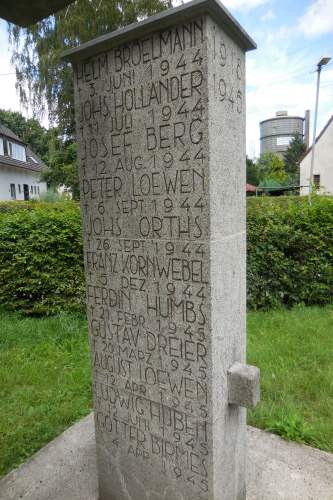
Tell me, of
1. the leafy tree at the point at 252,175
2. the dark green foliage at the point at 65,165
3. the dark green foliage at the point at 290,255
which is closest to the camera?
the dark green foliage at the point at 290,255

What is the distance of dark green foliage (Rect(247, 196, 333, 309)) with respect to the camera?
5156mm

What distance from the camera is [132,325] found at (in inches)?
74.6

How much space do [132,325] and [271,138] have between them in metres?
83.9

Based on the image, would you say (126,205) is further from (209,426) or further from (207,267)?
(209,426)

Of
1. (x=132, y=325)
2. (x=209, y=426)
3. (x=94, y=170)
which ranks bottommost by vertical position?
(x=209, y=426)

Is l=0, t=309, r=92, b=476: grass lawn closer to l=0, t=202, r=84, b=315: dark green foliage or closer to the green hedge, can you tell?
l=0, t=202, r=84, b=315: dark green foliage

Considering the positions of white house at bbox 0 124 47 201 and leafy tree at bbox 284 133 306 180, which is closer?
white house at bbox 0 124 47 201

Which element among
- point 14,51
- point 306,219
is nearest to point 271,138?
point 14,51

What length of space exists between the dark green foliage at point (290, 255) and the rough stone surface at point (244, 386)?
11.6 feet

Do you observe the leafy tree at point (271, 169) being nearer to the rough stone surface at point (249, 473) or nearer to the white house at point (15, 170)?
the white house at point (15, 170)

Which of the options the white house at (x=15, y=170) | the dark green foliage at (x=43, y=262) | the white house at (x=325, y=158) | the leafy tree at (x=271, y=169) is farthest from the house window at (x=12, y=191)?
the leafy tree at (x=271, y=169)

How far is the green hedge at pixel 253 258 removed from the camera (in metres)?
5.17

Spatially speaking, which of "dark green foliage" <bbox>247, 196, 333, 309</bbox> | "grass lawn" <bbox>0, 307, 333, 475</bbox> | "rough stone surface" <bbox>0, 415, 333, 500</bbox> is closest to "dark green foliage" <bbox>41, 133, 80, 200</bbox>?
"grass lawn" <bbox>0, 307, 333, 475</bbox>

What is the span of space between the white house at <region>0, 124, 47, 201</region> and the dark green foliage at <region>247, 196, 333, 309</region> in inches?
876
